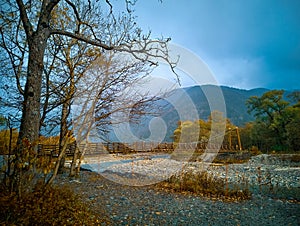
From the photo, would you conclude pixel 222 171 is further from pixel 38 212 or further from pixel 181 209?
pixel 38 212

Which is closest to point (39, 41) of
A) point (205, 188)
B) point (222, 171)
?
point (205, 188)

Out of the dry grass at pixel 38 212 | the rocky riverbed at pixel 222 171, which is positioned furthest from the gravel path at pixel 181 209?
the rocky riverbed at pixel 222 171

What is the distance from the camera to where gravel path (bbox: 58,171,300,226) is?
3.77 meters

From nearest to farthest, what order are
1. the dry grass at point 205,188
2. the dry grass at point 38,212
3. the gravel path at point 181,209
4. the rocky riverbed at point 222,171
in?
the dry grass at point 38,212
the gravel path at point 181,209
the dry grass at point 205,188
the rocky riverbed at point 222,171

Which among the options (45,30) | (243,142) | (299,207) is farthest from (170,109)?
(243,142)

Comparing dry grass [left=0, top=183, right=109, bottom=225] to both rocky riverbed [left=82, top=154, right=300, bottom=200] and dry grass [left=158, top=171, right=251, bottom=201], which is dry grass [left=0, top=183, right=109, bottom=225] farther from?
rocky riverbed [left=82, top=154, right=300, bottom=200]

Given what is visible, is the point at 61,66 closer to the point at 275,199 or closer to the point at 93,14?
the point at 93,14

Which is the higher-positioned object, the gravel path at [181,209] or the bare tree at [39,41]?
the bare tree at [39,41]

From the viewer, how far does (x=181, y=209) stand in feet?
14.5

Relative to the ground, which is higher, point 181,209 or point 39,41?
point 39,41

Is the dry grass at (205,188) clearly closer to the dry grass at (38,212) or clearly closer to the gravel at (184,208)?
the gravel at (184,208)

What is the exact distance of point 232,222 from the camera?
148 inches

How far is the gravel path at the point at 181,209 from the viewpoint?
3773 mm

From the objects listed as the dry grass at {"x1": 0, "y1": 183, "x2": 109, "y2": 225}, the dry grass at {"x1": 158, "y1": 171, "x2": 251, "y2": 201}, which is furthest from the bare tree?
the dry grass at {"x1": 158, "y1": 171, "x2": 251, "y2": 201}
